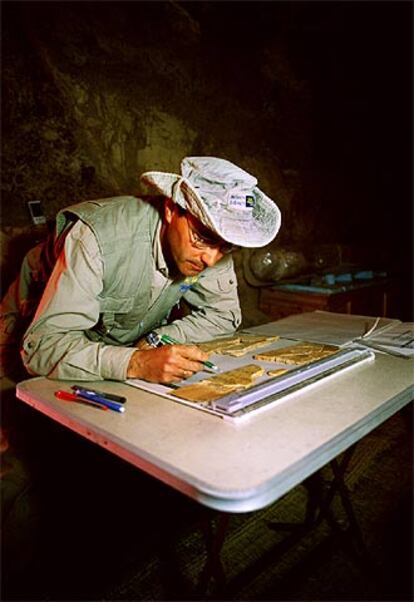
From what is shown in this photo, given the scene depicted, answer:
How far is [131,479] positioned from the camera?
2510 mm

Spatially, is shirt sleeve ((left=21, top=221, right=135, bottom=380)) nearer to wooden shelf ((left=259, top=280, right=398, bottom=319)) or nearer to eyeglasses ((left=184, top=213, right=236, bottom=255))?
eyeglasses ((left=184, top=213, right=236, bottom=255))

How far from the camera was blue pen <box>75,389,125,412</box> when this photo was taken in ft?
3.84

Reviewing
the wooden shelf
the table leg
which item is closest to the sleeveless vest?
the table leg

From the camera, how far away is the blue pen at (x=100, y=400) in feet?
Result: 3.84

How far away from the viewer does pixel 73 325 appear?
147 cm

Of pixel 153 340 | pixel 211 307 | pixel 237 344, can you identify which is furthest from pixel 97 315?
pixel 211 307

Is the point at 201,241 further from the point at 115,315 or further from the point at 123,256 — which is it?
the point at 115,315

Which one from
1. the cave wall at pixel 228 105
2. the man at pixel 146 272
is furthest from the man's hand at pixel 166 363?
the cave wall at pixel 228 105

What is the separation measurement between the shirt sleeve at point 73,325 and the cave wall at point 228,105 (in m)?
1.56

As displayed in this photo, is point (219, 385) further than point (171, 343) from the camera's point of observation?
No

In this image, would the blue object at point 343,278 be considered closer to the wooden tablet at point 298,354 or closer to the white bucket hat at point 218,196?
the wooden tablet at point 298,354

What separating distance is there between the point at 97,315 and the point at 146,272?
0.37m

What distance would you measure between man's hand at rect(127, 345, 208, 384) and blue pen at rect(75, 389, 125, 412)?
165mm

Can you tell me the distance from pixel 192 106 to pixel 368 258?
3.23m
